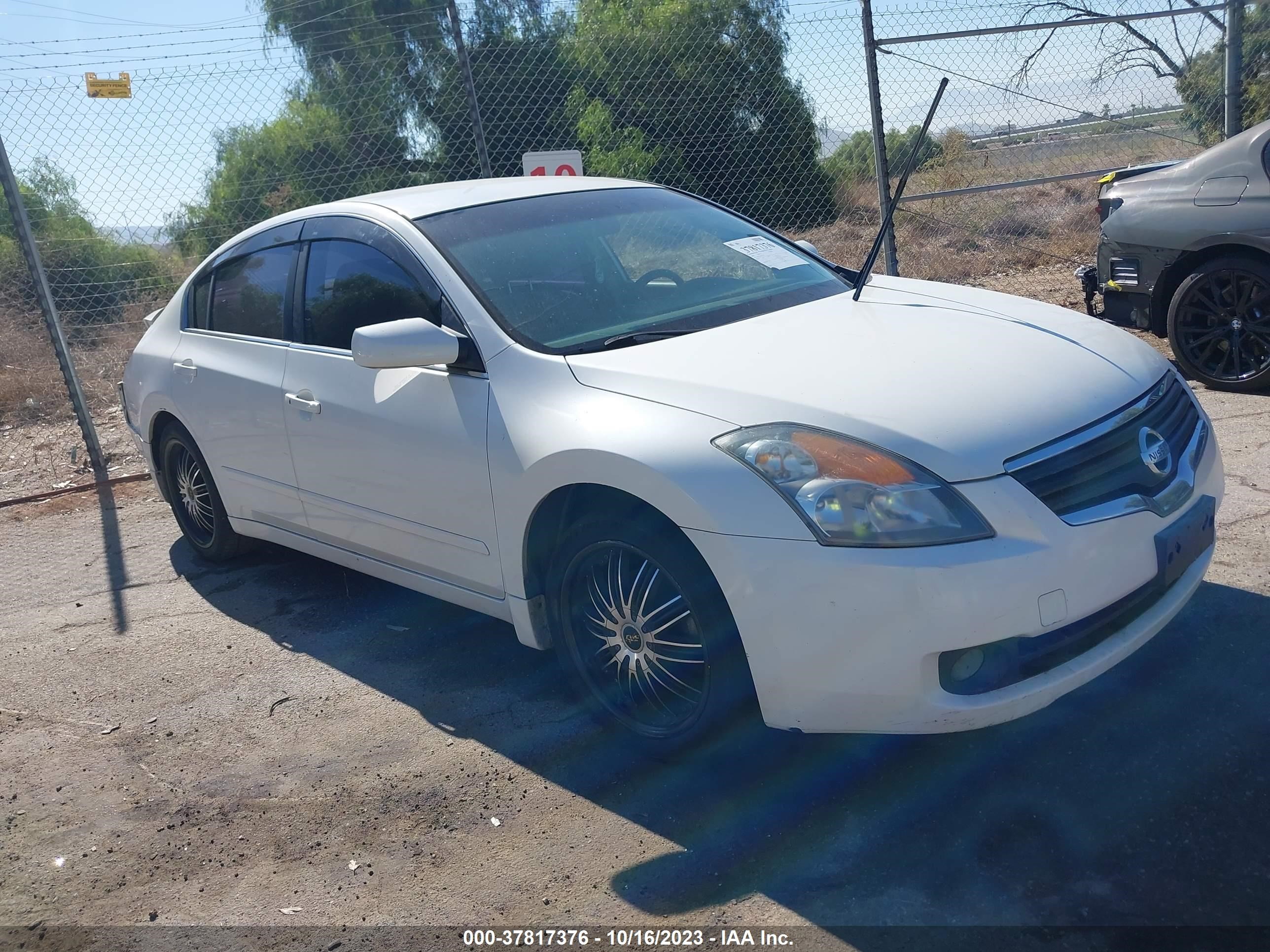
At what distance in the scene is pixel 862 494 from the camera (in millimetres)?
2789

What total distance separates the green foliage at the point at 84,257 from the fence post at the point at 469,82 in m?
3.21

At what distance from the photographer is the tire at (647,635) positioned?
9.91 feet

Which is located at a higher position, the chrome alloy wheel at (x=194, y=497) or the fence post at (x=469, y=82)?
the fence post at (x=469, y=82)

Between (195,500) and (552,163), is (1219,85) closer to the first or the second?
(552,163)

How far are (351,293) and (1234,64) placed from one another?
7.60 meters

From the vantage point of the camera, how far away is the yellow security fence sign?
752 cm

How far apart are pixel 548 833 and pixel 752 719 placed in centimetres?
64

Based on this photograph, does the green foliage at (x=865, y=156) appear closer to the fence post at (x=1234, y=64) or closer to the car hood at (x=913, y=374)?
the fence post at (x=1234, y=64)

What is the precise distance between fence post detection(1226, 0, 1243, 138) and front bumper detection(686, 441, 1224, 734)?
7.24 m

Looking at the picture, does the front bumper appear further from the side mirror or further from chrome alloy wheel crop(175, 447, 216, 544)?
chrome alloy wheel crop(175, 447, 216, 544)

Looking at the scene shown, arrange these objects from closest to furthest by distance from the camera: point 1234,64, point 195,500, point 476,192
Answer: point 476,192, point 195,500, point 1234,64

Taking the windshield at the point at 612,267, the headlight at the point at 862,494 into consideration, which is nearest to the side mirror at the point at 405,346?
the windshield at the point at 612,267

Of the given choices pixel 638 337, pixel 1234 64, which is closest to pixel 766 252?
pixel 638 337

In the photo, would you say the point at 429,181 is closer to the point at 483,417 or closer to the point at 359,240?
the point at 359,240
